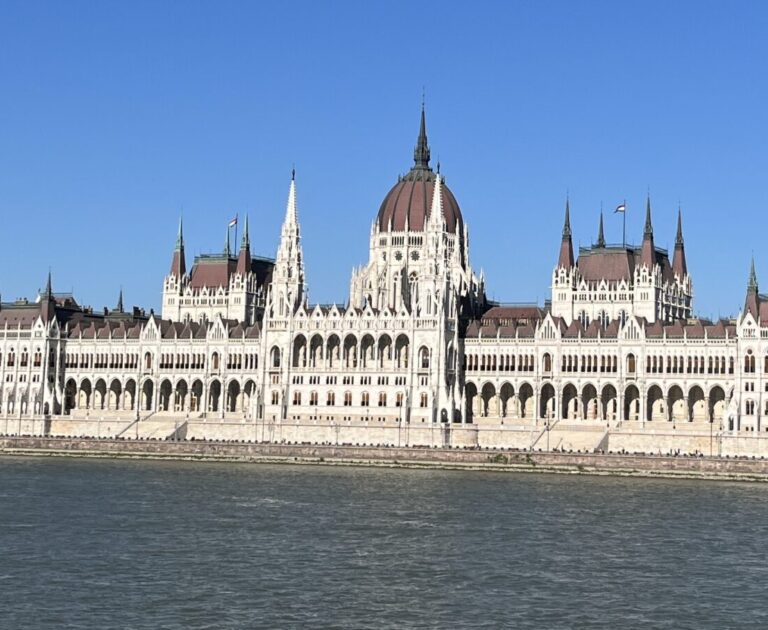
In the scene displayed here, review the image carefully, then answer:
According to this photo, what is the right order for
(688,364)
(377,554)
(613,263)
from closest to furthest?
(377,554) → (688,364) → (613,263)

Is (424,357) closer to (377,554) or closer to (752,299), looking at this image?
(752,299)

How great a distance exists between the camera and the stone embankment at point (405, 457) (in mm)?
117875

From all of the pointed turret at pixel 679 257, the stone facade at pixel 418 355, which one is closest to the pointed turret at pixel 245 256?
the stone facade at pixel 418 355

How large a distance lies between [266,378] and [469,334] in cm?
1964

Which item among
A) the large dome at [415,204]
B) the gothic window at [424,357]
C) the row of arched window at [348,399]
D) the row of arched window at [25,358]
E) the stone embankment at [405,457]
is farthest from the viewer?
the large dome at [415,204]

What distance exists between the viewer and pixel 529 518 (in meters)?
86.8

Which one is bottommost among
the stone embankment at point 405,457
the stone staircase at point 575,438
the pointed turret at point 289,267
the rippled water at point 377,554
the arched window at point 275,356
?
the rippled water at point 377,554

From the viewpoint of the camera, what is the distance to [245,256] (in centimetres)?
17962

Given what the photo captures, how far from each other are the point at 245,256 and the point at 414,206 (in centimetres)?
2146

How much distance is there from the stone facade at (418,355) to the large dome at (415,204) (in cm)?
23

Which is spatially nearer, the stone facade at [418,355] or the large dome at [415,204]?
the stone facade at [418,355]

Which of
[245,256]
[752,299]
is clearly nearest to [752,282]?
[752,299]

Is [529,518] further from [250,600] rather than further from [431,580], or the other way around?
[250,600]

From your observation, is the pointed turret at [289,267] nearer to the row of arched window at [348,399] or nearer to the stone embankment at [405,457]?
the row of arched window at [348,399]
